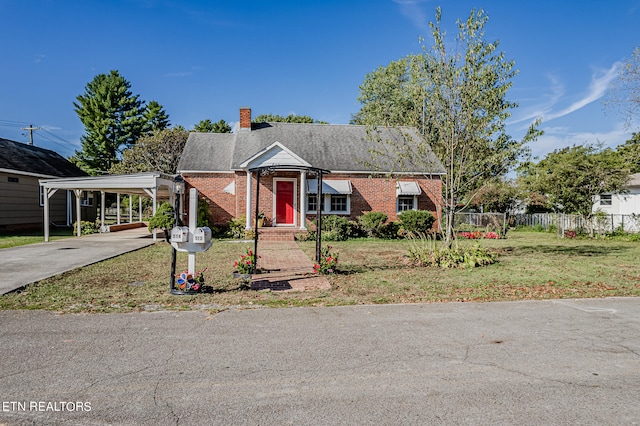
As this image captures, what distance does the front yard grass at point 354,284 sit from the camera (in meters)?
6.54

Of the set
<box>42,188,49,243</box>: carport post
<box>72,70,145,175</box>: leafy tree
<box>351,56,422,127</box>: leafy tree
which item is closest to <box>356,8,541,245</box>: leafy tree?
<box>42,188,49,243</box>: carport post

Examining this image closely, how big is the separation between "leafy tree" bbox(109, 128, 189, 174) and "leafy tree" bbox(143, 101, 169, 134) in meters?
11.7

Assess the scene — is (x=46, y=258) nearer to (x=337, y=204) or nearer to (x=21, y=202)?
(x=337, y=204)

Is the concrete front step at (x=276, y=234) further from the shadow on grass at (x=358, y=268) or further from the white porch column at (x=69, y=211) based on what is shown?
the white porch column at (x=69, y=211)

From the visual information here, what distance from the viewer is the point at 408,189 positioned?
19.7 metres

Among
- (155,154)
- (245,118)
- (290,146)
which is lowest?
(290,146)

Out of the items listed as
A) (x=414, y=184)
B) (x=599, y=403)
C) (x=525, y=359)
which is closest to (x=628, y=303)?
(x=525, y=359)

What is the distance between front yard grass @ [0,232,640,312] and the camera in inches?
257

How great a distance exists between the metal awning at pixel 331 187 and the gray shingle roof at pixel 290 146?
765 millimetres

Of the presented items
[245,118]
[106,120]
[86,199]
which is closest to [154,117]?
[106,120]

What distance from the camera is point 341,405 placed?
125 inches

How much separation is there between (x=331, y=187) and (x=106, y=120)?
111 feet

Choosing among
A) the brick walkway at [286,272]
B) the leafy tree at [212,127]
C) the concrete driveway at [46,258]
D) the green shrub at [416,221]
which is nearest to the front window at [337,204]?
the green shrub at [416,221]

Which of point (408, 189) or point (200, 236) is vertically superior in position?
point (408, 189)
